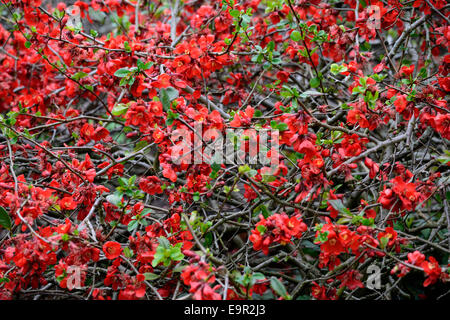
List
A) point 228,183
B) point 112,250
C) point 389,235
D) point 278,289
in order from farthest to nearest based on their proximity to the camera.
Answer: point 228,183, point 112,250, point 389,235, point 278,289

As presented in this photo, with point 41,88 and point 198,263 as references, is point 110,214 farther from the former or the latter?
point 41,88

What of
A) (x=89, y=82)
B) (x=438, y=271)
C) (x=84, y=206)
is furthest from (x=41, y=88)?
(x=438, y=271)

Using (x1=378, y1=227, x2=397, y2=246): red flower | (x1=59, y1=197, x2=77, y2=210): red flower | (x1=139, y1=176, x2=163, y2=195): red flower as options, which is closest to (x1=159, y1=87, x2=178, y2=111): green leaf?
(x1=139, y1=176, x2=163, y2=195): red flower

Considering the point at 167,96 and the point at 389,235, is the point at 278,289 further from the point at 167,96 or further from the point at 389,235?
the point at 167,96

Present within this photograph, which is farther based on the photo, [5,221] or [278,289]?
[5,221]

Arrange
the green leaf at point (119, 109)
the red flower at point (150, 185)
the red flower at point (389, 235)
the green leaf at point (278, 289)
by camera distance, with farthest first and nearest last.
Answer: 1. the red flower at point (150, 185)
2. the green leaf at point (119, 109)
3. the red flower at point (389, 235)
4. the green leaf at point (278, 289)

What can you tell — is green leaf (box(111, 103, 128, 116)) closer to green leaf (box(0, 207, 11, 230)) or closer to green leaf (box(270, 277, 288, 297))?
green leaf (box(0, 207, 11, 230))

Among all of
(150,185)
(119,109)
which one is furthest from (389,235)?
(119,109)

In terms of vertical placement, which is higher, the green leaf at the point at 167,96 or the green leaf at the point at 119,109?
Result: the green leaf at the point at 167,96

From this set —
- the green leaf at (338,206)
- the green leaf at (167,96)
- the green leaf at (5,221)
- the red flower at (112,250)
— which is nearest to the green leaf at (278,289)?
the green leaf at (338,206)

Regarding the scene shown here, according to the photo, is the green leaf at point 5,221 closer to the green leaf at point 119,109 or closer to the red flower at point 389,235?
the green leaf at point 119,109

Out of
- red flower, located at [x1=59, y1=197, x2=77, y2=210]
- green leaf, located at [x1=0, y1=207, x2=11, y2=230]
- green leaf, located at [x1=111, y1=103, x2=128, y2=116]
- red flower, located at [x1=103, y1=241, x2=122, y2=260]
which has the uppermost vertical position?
green leaf, located at [x1=111, y1=103, x2=128, y2=116]

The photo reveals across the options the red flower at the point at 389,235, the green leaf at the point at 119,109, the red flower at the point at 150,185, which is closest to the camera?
the red flower at the point at 389,235


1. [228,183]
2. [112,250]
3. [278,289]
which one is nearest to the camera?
[278,289]
